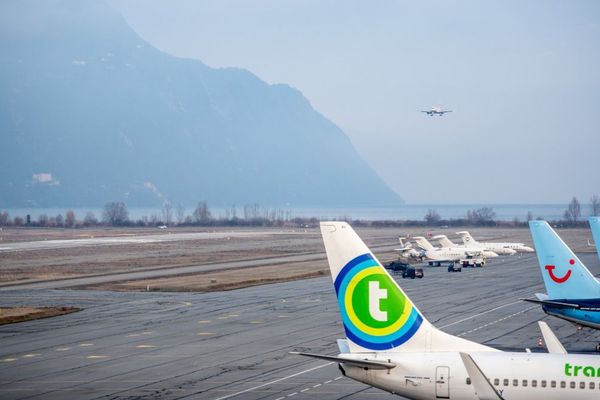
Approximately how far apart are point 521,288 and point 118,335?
149 ft

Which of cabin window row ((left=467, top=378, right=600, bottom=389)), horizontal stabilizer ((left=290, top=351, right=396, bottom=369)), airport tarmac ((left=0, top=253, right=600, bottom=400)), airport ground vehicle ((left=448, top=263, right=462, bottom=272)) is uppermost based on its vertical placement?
horizontal stabilizer ((left=290, top=351, right=396, bottom=369))

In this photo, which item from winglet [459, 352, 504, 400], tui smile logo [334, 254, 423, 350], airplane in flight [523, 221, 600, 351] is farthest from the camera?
airplane in flight [523, 221, 600, 351]

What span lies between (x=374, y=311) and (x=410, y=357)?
Result: 1775 millimetres

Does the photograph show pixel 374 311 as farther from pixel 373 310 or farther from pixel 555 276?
pixel 555 276

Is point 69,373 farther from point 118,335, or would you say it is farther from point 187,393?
point 118,335

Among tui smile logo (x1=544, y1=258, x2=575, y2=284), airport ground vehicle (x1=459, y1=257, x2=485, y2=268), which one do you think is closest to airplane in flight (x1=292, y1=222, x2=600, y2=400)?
tui smile logo (x1=544, y1=258, x2=575, y2=284)

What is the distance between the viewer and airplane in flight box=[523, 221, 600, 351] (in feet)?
136

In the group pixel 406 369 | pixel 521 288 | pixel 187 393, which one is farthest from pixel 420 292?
pixel 406 369

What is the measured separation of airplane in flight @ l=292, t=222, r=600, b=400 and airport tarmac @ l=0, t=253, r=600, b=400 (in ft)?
32.1

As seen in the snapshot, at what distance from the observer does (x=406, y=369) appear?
92.2ft

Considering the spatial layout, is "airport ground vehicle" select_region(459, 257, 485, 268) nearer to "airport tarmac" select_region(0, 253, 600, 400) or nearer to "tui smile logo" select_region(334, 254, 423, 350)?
"airport tarmac" select_region(0, 253, 600, 400)

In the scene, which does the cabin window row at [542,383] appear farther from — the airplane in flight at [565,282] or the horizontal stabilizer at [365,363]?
the airplane in flight at [565,282]

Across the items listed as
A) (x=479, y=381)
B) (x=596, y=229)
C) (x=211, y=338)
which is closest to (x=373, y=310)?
(x=479, y=381)

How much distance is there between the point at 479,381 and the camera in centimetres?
2614
